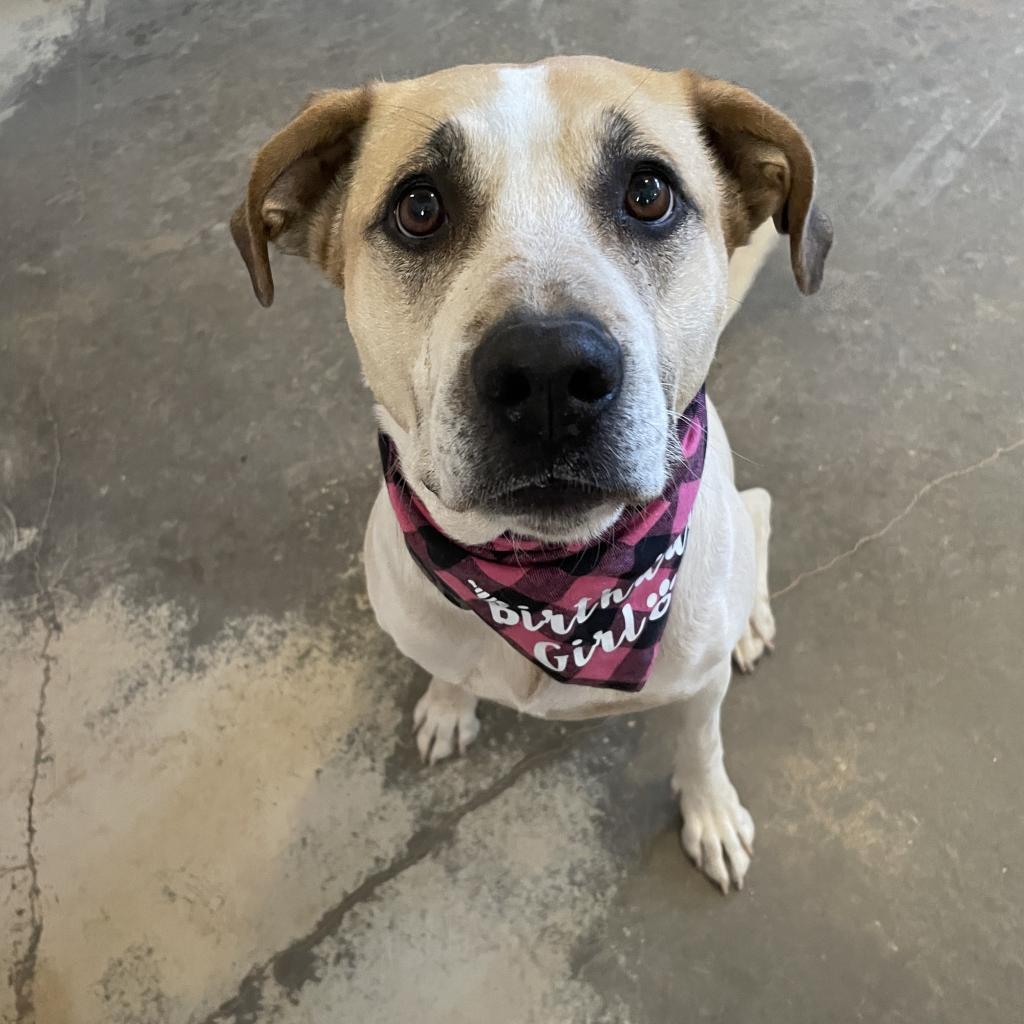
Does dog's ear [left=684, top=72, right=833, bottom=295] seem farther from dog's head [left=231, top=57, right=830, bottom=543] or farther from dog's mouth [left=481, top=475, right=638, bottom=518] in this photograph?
dog's mouth [left=481, top=475, right=638, bottom=518]

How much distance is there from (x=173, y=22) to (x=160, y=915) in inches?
162

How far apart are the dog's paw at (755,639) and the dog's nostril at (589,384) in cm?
151

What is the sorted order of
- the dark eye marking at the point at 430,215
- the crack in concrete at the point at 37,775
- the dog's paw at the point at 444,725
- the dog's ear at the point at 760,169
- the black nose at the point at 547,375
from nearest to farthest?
the black nose at the point at 547,375, the dark eye marking at the point at 430,215, the dog's ear at the point at 760,169, the crack in concrete at the point at 37,775, the dog's paw at the point at 444,725

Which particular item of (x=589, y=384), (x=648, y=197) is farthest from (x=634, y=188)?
(x=589, y=384)

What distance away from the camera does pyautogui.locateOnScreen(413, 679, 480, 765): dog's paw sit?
2566 millimetres

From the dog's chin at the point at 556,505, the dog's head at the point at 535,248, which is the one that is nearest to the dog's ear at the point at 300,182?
the dog's head at the point at 535,248

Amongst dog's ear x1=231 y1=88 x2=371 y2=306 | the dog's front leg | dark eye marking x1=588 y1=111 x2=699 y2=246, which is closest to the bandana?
dark eye marking x1=588 y1=111 x2=699 y2=246

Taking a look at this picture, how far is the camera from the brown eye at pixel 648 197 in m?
1.54

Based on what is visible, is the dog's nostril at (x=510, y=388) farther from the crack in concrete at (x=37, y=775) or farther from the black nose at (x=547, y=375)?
the crack in concrete at (x=37, y=775)

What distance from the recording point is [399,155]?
5.16ft

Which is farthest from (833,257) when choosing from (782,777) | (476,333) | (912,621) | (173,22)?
(173,22)

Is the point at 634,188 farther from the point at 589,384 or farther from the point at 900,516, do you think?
the point at 900,516

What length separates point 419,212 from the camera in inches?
61.4

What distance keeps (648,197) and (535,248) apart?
270 millimetres
